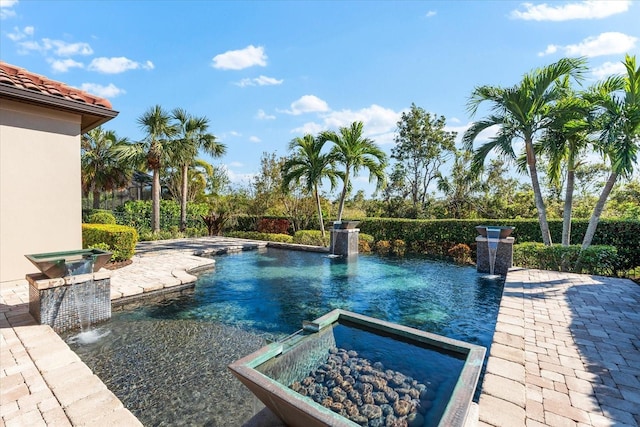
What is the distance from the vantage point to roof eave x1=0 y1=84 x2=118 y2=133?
562 cm

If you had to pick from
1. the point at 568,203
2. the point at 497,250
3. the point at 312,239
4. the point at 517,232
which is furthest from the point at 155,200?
the point at 568,203

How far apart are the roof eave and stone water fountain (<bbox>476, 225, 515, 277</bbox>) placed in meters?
9.85

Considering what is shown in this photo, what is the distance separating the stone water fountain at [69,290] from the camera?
4.14m

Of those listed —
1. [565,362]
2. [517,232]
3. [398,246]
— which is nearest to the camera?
[565,362]

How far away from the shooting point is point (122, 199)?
2378 cm

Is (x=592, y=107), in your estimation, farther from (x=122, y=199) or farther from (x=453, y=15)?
(x=122, y=199)

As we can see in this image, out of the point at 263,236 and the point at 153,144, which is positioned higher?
the point at 153,144

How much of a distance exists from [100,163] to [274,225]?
10496 mm

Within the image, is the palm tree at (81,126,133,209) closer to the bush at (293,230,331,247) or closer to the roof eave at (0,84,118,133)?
the bush at (293,230,331,247)

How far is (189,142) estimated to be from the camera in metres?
13.9

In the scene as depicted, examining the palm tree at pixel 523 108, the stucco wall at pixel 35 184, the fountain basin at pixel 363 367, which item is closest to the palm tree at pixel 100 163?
the stucco wall at pixel 35 184

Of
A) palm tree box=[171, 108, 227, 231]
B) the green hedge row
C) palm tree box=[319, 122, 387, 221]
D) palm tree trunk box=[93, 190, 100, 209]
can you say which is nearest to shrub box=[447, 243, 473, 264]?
the green hedge row

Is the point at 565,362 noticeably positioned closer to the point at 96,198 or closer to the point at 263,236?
the point at 263,236

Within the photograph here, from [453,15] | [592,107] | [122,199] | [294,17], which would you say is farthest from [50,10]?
[122,199]
